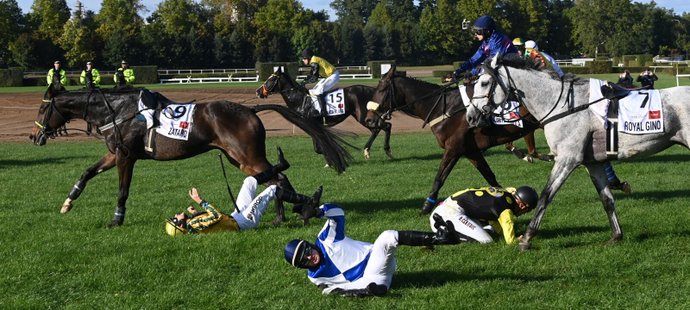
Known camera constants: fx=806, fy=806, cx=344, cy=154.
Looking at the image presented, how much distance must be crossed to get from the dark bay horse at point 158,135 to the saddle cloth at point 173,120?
0.06m

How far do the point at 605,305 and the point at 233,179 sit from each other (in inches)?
380

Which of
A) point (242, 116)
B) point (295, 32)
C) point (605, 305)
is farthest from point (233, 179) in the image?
point (295, 32)

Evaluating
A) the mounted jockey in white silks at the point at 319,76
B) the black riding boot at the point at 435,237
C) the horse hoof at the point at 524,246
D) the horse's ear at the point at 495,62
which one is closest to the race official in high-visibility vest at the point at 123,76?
the mounted jockey in white silks at the point at 319,76

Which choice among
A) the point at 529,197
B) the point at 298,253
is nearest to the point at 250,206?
the point at 298,253

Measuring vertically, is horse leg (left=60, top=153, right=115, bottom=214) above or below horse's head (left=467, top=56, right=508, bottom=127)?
below

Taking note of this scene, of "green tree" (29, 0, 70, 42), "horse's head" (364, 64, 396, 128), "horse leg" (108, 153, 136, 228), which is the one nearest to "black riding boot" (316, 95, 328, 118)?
"horse's head" (364, 64, 396, 128)

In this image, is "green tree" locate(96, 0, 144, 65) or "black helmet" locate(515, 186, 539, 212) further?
"green tree" locate(96, 0, 144, 65)

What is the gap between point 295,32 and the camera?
85.8 meters

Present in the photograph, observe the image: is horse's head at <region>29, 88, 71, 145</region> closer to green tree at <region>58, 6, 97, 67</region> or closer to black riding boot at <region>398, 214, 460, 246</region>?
black riding boot at <region>398, 214, 460, 246</region>

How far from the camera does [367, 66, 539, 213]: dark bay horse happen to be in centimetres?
1128

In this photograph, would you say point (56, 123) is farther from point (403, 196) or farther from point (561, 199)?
point (561, 199)

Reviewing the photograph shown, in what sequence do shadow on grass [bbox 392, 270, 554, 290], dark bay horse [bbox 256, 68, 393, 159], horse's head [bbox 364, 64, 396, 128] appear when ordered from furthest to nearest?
dark bay horse [bbox 256, 68, 393, 159], horse's head [bbox 364, 64, 396, 128], shadow on grass [bbox 392, 270, 554, 290]

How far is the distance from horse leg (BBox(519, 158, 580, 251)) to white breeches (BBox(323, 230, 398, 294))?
83.2 inches

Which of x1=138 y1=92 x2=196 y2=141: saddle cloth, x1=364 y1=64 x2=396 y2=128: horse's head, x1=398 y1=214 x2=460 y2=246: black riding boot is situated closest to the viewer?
x1=398 y1=214 x2=460 y2=246: black riding boot
